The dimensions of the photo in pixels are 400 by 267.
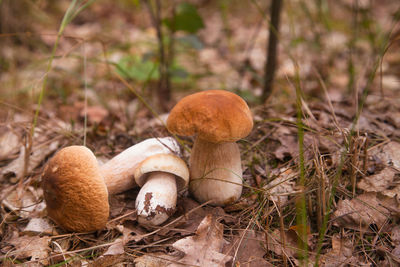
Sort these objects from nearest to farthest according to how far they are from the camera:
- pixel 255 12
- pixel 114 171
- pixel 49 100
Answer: pixel 114 171 → pixel 49 100 → pixel 255 12

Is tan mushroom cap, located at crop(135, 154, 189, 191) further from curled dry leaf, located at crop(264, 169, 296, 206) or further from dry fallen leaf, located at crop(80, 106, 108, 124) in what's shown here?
dry fallen leaf, located at crop(80, 106, 108, 124)

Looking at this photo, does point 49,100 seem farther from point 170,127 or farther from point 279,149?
point 279,149

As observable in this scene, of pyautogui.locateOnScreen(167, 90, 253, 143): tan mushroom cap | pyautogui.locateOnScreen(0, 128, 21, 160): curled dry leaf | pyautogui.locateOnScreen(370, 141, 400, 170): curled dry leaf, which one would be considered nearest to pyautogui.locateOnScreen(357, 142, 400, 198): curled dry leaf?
pyautogui.locateOnScreen(370, 141, 400, 170): curled dry leaf

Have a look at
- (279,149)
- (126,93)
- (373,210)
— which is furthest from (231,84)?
(373,210)

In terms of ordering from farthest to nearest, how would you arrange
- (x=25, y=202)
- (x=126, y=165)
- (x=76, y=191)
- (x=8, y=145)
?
1. (x=8, y=145)
2. (x=25, y=202)
3. (x=126, y=165)
4. (x=76, y=191)

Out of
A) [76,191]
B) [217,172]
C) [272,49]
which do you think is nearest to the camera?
[76,191]

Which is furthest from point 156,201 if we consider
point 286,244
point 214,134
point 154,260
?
point 286,244

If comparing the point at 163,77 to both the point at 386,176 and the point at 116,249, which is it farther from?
the point at 386,176

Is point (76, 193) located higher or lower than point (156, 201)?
higher
